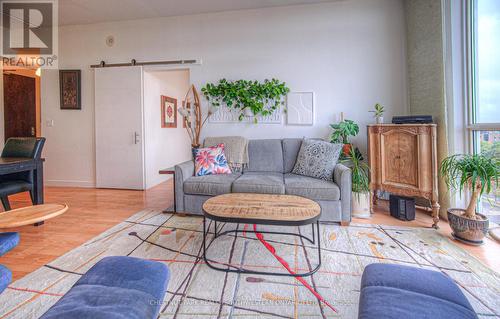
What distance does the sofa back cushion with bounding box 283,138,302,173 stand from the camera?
3.15 m

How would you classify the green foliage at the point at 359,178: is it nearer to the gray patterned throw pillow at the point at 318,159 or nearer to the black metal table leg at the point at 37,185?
the gray patterned throw pillow at the point at 318,159

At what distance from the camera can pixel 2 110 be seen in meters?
4.25

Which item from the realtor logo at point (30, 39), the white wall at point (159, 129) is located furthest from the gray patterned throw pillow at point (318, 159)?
the realtor logo at point (30, 39)

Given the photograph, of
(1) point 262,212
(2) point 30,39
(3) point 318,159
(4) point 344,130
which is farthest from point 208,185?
(2) point 30,39

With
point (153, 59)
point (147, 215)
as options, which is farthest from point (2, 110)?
point (147, 215)

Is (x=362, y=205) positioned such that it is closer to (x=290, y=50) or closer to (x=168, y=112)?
(x=290, y=50)

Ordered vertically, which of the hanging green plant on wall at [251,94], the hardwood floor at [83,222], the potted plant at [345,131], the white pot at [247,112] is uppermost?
the hanging green plant on wall at [251,94]

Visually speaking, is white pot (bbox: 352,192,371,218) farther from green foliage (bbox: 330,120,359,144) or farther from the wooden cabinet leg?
green foliage (bbox: 330,120,359,144)

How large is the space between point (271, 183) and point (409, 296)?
A: 1760 millimetres

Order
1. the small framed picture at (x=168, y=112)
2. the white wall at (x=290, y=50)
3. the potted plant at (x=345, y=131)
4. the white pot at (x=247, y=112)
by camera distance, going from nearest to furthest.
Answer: the potted plant at (x=345, y=131)
the white wall at (x=290, y=50)
the white pot at (x=247, y=112)
the small framed picture at (x=168, y=112)

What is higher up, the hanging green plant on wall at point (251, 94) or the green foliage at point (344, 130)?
the hanging green plant on wall at point (251, 94)

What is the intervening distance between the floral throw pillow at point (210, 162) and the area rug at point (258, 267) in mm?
700

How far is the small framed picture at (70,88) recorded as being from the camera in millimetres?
4160

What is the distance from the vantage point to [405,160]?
8.50 ft
